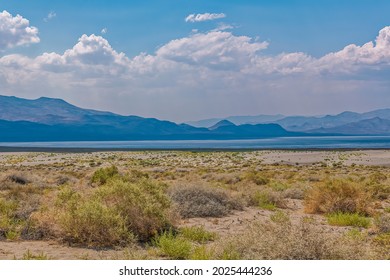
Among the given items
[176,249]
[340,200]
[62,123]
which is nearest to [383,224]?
[340,200]

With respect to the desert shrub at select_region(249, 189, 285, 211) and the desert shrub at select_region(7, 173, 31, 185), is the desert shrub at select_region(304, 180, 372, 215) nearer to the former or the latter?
the desert shrub at select_region(249, 189, 285, 211)

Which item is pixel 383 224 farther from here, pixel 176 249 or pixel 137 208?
pixel 137 208

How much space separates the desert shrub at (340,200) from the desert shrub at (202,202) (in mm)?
2860

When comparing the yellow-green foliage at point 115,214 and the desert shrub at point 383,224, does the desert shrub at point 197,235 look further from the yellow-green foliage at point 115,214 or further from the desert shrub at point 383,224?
the desert shrub at point 383,224

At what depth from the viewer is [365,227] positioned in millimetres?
12578

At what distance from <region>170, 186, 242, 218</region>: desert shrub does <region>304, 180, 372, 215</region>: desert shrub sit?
2860 millimetres

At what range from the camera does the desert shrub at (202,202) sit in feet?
48.3

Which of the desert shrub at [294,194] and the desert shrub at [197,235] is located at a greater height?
the desert shrub at [197,235]

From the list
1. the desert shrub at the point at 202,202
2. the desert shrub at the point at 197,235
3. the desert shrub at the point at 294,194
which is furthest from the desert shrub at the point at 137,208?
the desert shrub at the point at 294,194

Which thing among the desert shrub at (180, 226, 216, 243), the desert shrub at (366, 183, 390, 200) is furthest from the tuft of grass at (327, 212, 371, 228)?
the desert shrub at (366, 183, 390, 200)

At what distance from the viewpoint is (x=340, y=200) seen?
49.4 ft

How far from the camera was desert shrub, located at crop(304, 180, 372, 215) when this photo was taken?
1494cm
